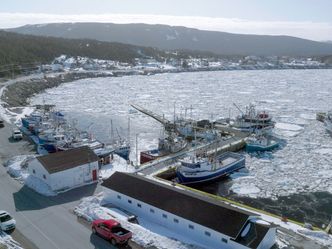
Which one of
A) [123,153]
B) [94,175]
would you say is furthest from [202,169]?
[94,175]

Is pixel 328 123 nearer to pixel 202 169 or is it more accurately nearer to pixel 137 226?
pixel 202 169

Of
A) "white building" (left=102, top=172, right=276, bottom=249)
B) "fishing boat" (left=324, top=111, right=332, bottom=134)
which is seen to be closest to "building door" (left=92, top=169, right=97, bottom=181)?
"white building" (left=102, top=172, right=276, bottom=249)

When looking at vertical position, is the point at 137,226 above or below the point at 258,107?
above

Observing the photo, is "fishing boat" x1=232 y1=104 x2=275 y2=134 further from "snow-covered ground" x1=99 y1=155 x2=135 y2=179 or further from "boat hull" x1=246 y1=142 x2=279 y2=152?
"snow-covered ground" x1=99 y1=155 x2=135 y2=179

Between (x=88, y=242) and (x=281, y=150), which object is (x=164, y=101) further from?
(x=88, y=242)

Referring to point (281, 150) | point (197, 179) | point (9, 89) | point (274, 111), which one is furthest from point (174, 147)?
point (9, 89)

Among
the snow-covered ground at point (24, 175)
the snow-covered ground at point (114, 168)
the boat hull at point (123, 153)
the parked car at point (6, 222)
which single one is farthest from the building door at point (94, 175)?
the boat hull at point (123, 153)

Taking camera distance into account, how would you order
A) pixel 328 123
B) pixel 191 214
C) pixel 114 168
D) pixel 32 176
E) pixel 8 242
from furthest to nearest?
pixel 328 123
pixel 114 168
pixel 32 176
pixel 191 214
pixel 8 242
